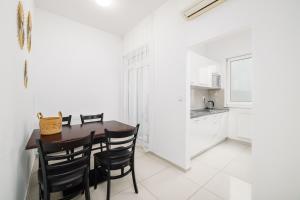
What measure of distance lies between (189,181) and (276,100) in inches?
60.1

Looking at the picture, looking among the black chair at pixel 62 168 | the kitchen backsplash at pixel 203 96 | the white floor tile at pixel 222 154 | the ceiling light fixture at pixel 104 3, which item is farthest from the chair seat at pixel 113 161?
the ceiling light fixture at pixel 104 3

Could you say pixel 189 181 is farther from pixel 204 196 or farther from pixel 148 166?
pixel 148 166

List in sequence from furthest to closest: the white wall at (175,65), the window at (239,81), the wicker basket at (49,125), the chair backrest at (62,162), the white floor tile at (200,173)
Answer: the window at (239,81) < the white floor tile at (200,173) < the white wall at (175,65) < the wicker basket at (49,125) < the chair backrest at (62,162)

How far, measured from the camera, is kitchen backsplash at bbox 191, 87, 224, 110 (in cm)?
361

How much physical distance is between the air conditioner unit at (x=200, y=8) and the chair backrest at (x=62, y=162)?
2.14 m

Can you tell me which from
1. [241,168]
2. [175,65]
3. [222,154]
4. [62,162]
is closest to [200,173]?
[241,168]

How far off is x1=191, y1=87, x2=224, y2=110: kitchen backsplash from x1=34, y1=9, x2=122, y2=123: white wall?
2187 mm

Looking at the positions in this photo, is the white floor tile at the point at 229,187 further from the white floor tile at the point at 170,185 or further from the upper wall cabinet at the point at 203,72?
the upper wall cabinet at the point at 203,72

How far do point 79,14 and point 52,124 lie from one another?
253cm

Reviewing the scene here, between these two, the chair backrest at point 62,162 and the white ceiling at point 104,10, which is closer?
the chair backrest at point 62,162

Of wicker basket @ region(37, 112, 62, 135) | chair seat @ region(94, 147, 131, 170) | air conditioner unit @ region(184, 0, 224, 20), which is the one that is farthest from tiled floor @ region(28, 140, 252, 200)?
air conditioner unit @ region(184, 0, 224, 20)

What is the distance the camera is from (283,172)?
1231 mm

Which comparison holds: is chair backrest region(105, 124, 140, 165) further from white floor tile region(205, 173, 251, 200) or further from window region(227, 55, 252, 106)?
window region(227, 55, 252, 106)

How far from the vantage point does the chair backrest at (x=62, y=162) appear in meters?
1.07
